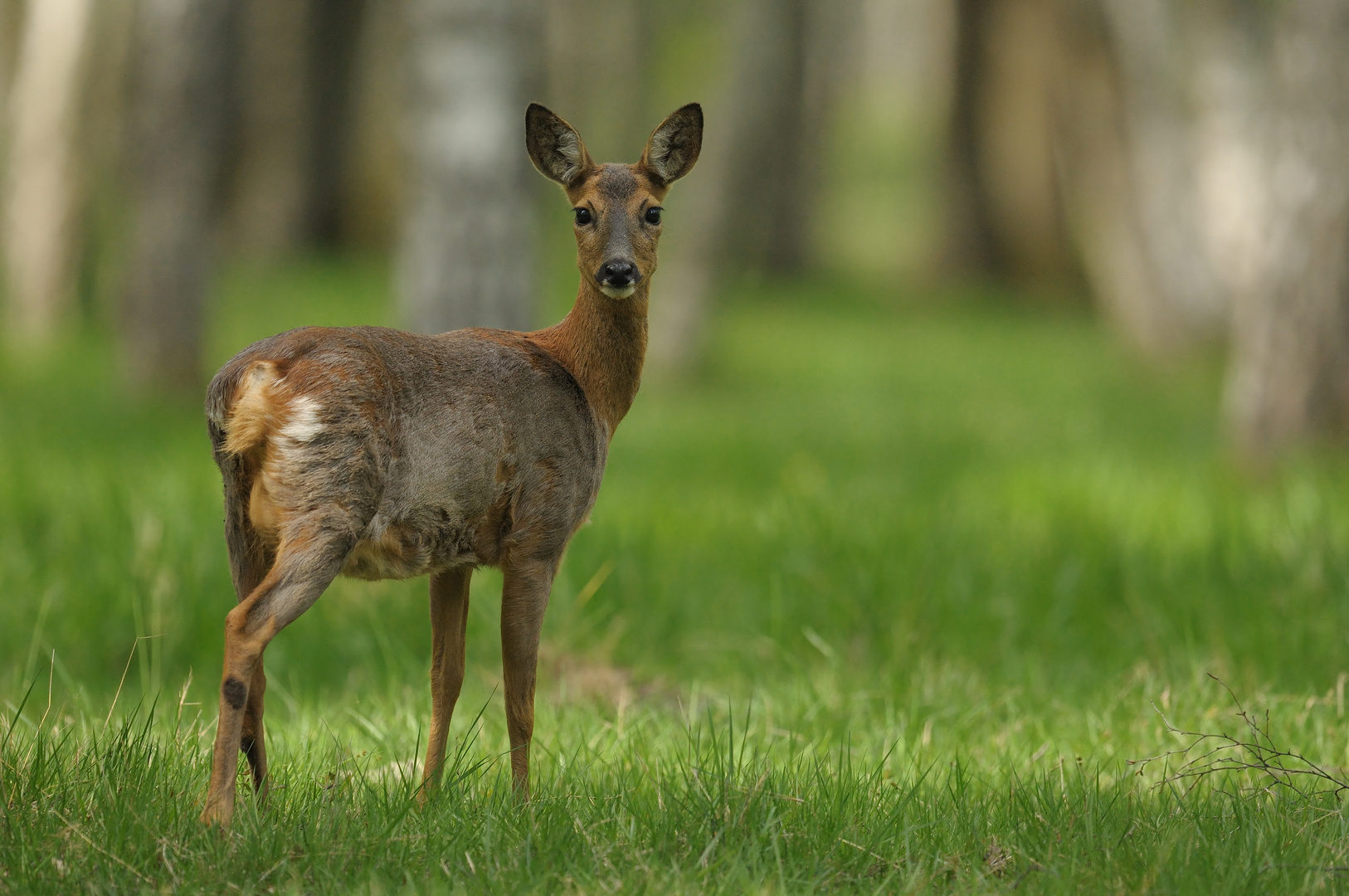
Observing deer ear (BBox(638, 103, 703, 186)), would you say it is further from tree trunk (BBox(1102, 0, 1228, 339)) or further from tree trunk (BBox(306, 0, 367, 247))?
tree trunk (BBox(306, 0, 367, 247))

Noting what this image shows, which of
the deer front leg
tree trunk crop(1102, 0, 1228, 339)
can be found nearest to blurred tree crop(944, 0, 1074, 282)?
tree trunk crop(1102, 0, 1228, 339)

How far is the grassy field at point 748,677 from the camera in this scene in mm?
2994

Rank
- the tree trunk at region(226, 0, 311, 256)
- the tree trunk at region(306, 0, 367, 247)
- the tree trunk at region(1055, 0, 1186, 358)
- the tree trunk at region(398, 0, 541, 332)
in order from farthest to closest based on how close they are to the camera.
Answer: the tree trunk at region(306, 0, 367, 247) < the tree trunk at region(226, 0, 311, 256) < the tree trunk at region(1055, 0, 1186, 358) < the tree trunk at region(398, 0, 541, 332)

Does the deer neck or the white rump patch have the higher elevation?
the deer neck

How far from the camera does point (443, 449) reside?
308 centimetres

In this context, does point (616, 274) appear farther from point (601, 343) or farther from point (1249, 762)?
point (1249, 762)

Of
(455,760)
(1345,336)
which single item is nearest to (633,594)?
(455,760)

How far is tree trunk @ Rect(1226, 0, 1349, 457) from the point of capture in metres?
6.90

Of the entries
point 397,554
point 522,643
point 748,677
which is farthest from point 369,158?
point 397,554

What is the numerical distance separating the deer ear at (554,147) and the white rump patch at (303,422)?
2.67ft

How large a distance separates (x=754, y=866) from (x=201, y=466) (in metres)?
4.74

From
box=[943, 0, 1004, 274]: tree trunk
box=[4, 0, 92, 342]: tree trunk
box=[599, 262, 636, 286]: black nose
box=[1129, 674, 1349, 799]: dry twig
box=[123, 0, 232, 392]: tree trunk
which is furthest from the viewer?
box=[943, 0, 1004, 274]: tree trunk

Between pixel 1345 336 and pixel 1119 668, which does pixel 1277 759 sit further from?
pixel 1345 336

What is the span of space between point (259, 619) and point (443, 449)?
53 cm
